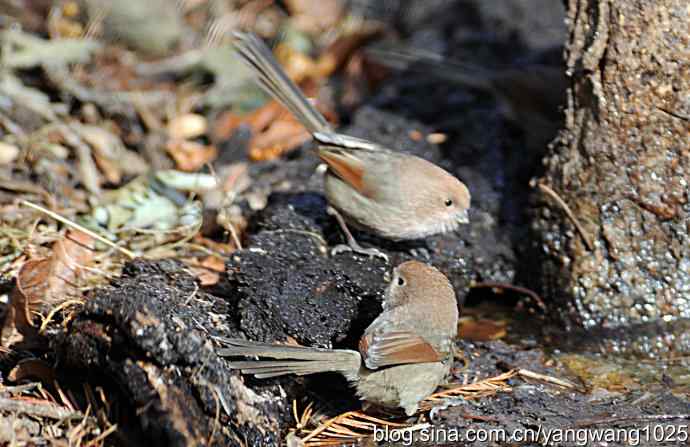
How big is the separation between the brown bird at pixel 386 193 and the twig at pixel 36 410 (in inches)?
58.9

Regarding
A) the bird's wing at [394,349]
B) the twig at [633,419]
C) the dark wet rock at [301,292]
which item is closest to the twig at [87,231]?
the dark wet rock at [301,292]

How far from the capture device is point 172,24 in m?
6.80

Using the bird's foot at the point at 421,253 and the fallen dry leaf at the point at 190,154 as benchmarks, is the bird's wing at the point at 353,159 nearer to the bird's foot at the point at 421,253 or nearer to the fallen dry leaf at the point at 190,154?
the bird's foot at the point at 421,253

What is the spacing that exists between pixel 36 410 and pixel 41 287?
2.58ft

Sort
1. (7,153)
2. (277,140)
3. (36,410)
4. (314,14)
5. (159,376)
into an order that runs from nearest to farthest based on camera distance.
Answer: (159,376)
(36,410)
(7,153)
(277,140)
(314,14)

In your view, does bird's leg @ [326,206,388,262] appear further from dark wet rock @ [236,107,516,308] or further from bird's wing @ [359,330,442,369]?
bird's wing @ [359,330,442,369]

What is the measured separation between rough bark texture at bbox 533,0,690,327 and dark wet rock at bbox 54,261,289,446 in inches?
73.4

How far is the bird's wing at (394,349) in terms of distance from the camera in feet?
10.8

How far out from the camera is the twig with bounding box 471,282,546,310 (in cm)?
457

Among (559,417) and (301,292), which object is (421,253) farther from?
(559,417)

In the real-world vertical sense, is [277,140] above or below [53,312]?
above

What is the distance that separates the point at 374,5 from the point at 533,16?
59.4 inches

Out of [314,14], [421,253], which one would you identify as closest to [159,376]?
[421,253]

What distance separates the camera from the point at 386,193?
161 inches
